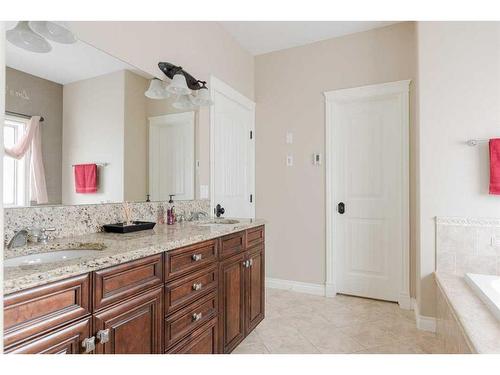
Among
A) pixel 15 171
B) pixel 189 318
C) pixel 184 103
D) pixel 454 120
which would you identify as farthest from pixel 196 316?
pixel 454 120

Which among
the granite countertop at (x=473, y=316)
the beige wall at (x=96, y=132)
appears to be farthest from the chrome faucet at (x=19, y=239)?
the granite countertop at (x=473, y=316)

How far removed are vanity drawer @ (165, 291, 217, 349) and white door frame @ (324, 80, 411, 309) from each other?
177 centimetres

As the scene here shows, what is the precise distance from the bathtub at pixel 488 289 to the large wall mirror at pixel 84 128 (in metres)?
2.03

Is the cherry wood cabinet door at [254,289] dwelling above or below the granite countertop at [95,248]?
below

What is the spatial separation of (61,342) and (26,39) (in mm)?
1297

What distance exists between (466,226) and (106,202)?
252 cm

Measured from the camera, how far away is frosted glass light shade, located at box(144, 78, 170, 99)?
6.48 ft

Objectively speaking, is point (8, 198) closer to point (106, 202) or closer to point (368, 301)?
point (106, 202)

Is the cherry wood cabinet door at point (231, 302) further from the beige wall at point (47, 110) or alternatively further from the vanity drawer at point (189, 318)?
the beige wall at point (47, 110)

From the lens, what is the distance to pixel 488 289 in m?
1.60

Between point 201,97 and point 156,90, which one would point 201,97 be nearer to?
point 201,97

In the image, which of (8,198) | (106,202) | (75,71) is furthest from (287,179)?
(8,198)

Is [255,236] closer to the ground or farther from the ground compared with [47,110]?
closer to the ground

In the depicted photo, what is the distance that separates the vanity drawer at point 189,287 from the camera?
128 cm
